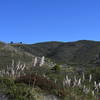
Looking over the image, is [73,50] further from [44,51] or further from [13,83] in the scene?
[13,83]

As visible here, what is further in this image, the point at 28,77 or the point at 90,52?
the point at 90,52

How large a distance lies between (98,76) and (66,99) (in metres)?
31.6

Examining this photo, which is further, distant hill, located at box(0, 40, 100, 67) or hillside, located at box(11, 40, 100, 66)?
hillside, located at box(11, 40, 100, 66)

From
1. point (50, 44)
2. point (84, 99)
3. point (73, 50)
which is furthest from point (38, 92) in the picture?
point (50, 44)

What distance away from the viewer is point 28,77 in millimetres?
15227

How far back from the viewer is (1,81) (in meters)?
14.8

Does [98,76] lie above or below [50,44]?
below

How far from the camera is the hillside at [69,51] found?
12256cm

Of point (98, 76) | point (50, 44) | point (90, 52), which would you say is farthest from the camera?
point (50, 44)

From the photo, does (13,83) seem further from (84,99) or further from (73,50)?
(73,50)

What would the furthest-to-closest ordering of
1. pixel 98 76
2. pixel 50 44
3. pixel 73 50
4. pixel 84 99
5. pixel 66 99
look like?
pixel 50 44
pixel 73 50
pixel 98 76
pixel 84 99
pixel 66 99

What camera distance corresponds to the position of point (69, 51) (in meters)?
144

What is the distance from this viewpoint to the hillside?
123 meters

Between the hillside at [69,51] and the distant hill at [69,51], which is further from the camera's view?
the hillside at [69,51]
